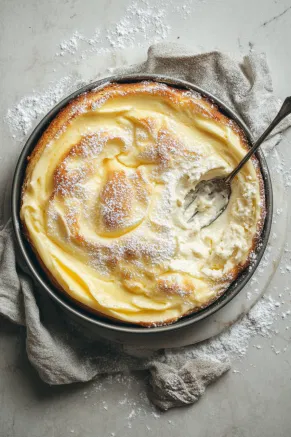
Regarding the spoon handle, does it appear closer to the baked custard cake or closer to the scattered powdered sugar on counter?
the baked custard cake

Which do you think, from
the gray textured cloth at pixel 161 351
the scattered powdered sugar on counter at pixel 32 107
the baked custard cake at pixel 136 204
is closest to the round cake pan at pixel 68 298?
the baked custard cake at pixel 136 204

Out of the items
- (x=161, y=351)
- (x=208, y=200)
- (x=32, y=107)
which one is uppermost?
(x=208, y=200)

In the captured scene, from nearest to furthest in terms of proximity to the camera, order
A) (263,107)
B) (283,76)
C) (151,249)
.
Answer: (151,249) < (263,107) < (283,76)

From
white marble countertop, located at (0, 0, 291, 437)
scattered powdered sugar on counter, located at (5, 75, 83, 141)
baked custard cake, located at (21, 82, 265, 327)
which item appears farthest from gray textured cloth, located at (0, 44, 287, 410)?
scattered powdered sugar on counter, located at (5, 75, 83, 141)

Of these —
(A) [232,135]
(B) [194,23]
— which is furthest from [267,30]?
(A) [232,135]

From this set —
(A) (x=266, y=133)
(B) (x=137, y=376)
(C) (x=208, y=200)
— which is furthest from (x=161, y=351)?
(A) (x=266, y=133)

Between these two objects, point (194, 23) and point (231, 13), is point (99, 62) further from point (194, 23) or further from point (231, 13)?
point (231, 13)

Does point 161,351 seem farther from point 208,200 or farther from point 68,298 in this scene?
point 208,200
